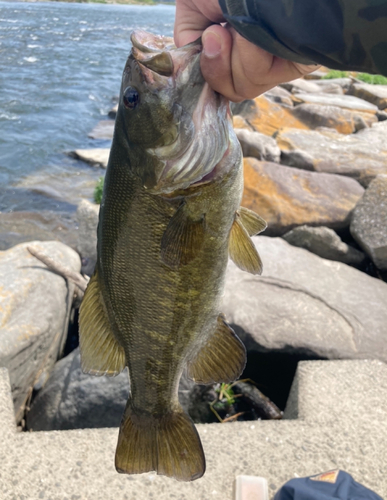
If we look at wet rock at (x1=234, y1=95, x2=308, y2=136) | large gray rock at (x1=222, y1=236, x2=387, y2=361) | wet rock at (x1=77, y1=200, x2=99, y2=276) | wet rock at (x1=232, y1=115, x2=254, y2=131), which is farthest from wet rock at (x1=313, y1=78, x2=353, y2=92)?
large gray rock at (x1=222, y1=236, x2=387, y2=361)

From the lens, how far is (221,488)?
2.86 metres

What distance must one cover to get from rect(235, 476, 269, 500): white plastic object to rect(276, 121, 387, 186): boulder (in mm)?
6125

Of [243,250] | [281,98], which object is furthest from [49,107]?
[243,250]

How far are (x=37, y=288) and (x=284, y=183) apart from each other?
12.8ft

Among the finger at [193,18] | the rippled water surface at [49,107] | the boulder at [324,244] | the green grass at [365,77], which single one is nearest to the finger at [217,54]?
the finger at [193,18]

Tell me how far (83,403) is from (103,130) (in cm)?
1185

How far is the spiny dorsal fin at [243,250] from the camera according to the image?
2.05 meters

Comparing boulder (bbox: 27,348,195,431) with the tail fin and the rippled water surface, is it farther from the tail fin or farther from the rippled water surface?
the rippled water surface

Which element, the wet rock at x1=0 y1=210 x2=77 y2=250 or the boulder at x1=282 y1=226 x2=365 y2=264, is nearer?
the boulder at x1=282 y1=226 x2=365 y2=264

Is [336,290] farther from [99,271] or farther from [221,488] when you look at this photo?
[99,271]

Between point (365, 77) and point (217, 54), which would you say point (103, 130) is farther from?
point (217, 54)

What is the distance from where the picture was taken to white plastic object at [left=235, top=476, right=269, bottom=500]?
9.14 ft

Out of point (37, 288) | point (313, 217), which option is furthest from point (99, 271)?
point (313, 217)

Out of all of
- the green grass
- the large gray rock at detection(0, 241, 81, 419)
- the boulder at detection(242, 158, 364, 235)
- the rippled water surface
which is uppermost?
the boulder at detection(242, 158, 364, 235)
